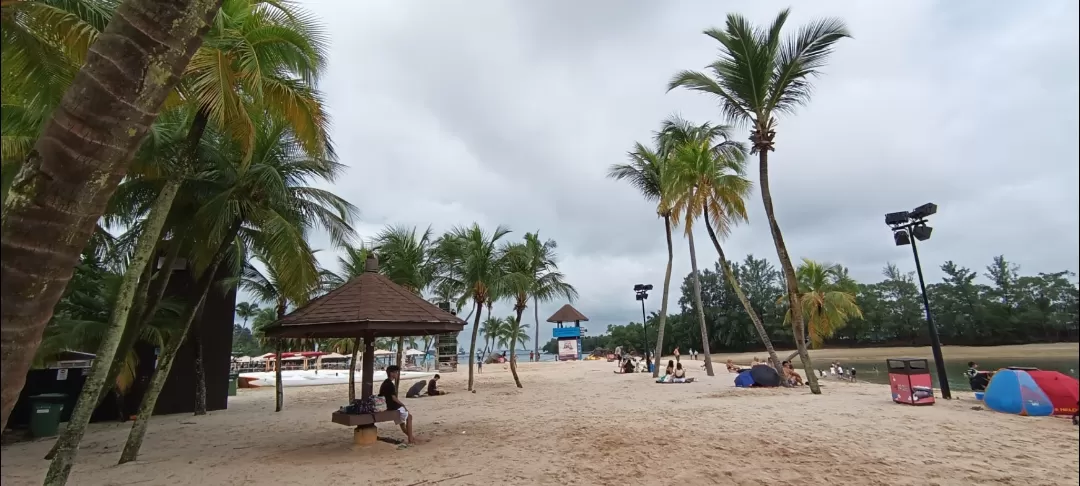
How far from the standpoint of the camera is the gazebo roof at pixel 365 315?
7613mm

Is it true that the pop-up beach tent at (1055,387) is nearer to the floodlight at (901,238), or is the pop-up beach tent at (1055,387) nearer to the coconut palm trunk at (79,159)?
the floodlight at (901,238)

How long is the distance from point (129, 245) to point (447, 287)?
10872 mm

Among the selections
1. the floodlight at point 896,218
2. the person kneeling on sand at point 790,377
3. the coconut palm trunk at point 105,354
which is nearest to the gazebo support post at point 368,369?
the coconut palm trunk at point 105,354

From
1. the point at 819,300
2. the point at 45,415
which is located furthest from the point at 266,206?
the point at 819,300

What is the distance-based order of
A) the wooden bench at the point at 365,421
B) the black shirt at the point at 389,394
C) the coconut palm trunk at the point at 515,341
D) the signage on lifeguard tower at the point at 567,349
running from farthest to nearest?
the signage on lifeguard tower at the point at 567,349 < the coconut palm trunk at the point at 515,341 < the black shirt at the point at 389,394 < the wooden bench at the point at 365,421

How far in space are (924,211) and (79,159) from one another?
1523cm

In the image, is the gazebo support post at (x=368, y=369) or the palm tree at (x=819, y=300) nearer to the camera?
the gazebo support post at (x=368, y=369)

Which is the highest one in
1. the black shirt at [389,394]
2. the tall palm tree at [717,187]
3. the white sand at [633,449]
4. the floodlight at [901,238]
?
the tall palm tree at [717,187]

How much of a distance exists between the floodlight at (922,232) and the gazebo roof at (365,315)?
38.2 feet

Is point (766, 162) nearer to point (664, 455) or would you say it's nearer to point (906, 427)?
point (906, 427)

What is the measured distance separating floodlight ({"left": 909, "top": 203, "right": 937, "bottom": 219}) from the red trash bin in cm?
376

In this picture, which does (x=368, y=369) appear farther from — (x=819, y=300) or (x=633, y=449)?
(x=819, y=300)

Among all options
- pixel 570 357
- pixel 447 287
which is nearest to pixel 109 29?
pixel 447 287

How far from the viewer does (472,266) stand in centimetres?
1875
